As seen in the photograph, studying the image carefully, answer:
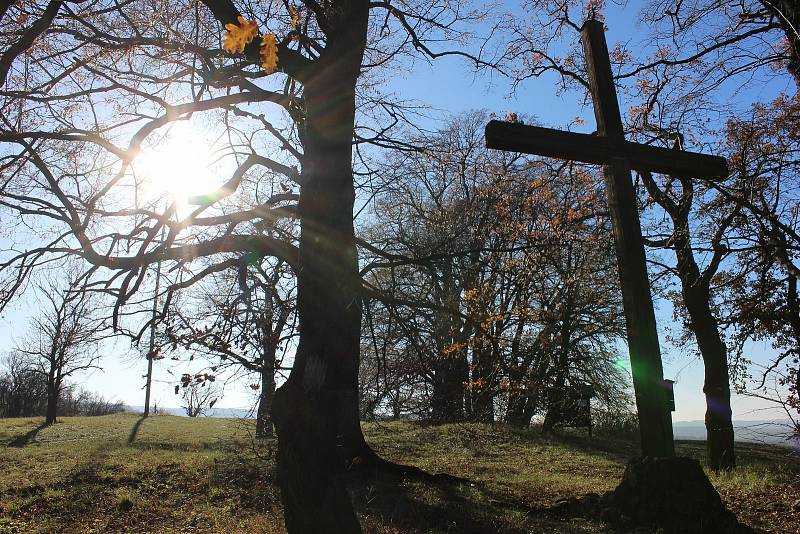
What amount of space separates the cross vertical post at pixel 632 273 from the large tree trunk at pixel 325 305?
2.67 meters

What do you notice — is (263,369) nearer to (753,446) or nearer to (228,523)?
(228,523)

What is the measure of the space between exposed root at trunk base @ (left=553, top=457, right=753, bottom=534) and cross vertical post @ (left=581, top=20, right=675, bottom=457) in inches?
7.8

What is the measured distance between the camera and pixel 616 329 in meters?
16.7

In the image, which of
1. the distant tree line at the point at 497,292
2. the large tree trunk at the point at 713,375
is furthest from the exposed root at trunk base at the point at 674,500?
the large tree trunk at the point at 713,375

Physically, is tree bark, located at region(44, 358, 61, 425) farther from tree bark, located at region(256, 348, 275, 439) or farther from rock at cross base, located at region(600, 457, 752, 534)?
rock at cross base, located at region(600, 457, 752, 534)

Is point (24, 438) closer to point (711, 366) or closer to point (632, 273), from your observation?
point (711, 366)

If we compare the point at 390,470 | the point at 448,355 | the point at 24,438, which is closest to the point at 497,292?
the point at 448,355

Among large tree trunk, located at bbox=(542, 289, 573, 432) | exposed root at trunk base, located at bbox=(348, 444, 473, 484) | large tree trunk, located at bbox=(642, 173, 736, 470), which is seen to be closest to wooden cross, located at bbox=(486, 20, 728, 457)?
exposed root at trunk base, located at bbox=(348, 444, 473, 484)

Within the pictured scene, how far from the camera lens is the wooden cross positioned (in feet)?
16.2

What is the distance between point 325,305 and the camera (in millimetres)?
5312

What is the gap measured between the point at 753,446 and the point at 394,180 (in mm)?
23696

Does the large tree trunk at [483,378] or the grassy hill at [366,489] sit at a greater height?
the large tree trunk at [483,378]

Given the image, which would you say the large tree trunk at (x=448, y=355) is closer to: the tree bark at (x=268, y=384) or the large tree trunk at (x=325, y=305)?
the tree bark at (x=268, y=384)

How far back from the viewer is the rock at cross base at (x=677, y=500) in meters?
5.16
